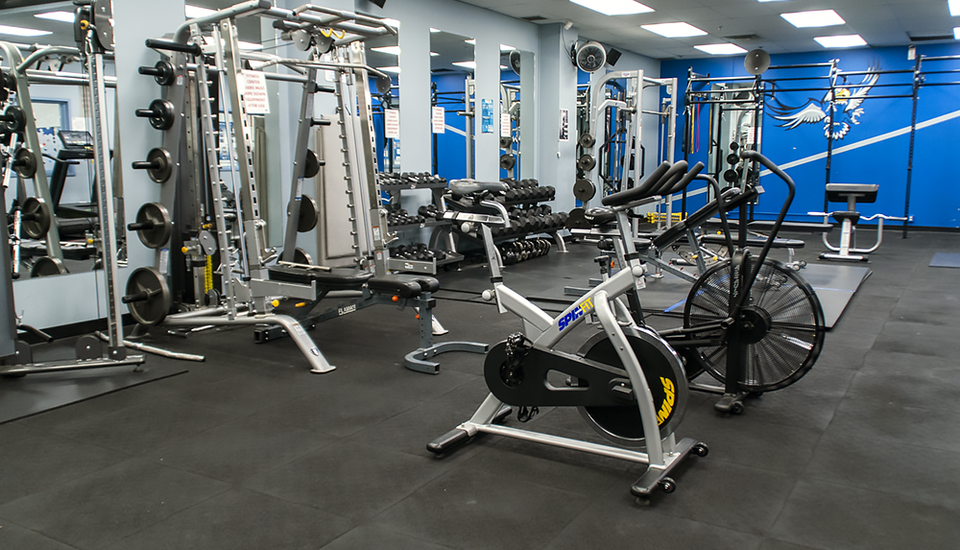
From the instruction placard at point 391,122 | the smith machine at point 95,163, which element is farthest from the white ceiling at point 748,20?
the smith machine at point 95,163

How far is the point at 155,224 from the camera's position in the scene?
4.16 meters

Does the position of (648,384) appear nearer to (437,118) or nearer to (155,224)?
(155,224)

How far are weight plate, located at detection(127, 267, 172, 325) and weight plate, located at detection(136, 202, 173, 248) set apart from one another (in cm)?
18

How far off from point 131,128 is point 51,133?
1.45 feet

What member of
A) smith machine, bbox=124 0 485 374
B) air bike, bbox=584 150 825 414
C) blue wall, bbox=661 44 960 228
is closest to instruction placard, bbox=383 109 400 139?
smith machine, bbox=124 0 485 374

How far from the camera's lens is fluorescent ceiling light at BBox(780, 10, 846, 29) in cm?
859

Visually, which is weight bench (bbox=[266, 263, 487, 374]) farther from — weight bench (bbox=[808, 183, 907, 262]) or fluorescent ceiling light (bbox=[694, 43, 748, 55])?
fluorescent ceiling light (bbox=[694, 43, 748, 55])

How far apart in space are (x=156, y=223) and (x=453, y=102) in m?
7.14

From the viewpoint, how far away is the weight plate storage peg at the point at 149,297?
13.3 ft

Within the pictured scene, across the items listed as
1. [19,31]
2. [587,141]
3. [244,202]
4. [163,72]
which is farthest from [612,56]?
[19,31]

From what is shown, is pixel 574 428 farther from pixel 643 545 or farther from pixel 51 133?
pixel 51 133

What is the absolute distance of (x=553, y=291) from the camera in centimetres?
575

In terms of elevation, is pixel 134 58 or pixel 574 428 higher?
pixel 134 58

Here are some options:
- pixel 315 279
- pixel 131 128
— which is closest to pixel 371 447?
pixel 315 279
